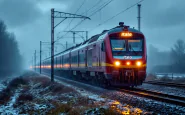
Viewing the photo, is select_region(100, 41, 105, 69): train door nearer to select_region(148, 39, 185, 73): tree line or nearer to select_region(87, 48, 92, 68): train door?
select_region(87, 48, 92, 68): train door

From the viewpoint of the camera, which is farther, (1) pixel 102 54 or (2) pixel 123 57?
(1) pixel 102 54

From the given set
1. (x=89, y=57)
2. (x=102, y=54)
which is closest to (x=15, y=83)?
(x=89, y=57)

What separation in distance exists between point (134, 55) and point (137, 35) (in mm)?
1476

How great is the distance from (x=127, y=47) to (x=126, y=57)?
729 mm

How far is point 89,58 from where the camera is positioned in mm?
23359

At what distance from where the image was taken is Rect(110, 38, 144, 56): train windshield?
17.7 m

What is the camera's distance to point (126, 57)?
1750cm

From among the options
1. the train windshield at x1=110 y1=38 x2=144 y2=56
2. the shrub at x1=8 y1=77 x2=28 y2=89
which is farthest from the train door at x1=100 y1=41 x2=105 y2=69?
the shrub at x1=8 y1=77 x2=28 y2=89

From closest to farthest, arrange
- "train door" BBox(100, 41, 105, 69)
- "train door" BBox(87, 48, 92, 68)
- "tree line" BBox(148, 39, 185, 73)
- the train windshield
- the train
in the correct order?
1. the train
2. the train windshield
3. "train door" BBox(100, 41, 105, 69)
4. "train door" BBox(87, 48, 92, 68)
5. "tree line" BBox(148, 39, 185, 73)

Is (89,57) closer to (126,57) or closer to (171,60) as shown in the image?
(126,57)

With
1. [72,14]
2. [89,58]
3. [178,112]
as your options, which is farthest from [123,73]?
[72,14]

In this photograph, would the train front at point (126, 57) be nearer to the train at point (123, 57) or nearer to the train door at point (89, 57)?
the train at point (123, 57)

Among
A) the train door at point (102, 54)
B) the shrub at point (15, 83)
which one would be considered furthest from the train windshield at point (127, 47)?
the shrub at point (15, 83)

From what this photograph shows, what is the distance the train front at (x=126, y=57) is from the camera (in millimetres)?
17391
